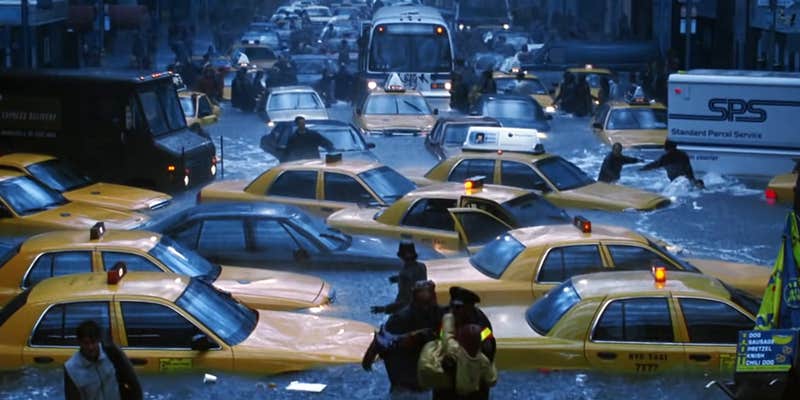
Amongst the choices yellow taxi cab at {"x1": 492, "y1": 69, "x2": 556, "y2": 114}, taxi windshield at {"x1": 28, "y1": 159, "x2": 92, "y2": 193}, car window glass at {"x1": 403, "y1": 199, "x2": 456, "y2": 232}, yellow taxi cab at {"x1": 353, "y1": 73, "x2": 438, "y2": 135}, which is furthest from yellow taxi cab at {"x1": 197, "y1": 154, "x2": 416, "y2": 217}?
yellow taxi cab at {"x1": 492, "y1": 69, "x2": 556, "y2": 114}

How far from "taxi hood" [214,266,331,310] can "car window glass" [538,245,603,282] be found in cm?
199

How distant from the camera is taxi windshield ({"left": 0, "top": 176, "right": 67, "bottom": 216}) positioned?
58.1 feet

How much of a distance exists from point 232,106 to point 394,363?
3112 cm

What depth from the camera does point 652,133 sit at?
94.4 feet

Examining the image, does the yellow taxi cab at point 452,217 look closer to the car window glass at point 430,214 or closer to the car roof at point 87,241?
the car window glass at point 430,214

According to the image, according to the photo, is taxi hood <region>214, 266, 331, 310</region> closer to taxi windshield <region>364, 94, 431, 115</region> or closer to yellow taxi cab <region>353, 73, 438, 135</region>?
yellow taxi cab <region>353, 73, 438, 135</region>

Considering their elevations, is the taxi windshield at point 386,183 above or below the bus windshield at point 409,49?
below

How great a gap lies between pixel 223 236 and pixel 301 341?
14.5 feet

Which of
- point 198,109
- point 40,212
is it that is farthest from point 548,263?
point 198,109

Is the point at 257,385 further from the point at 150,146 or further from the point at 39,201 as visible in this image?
the point at 150,146

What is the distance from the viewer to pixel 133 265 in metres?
13.1

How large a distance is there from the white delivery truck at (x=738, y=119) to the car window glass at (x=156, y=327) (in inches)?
542

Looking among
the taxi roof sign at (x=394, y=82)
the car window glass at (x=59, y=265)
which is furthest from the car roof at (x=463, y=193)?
the taxi roof sign at (x=394, y=82)

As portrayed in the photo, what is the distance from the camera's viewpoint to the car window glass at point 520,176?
20.2 metres
